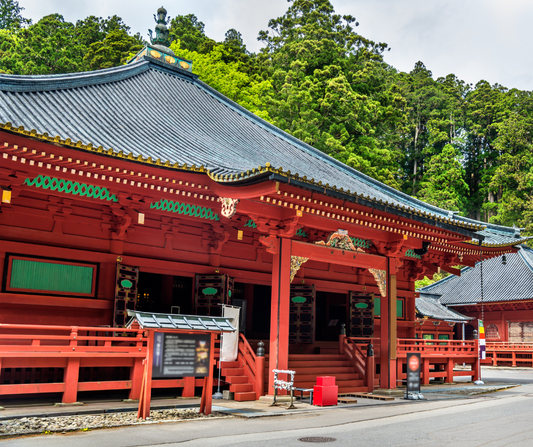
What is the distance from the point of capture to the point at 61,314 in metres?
12.9

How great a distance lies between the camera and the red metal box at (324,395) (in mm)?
12877

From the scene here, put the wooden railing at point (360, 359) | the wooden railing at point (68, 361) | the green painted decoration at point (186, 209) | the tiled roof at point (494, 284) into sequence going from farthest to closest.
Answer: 1. the tiled roof at point (494, 284)
2. the wooden railing at point (360, 359)
3. the green painted decoration at point (186, 209)
4. the wooden railing at point (68, 361)

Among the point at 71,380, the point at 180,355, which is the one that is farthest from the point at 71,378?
the point at 180,355

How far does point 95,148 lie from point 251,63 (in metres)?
40.2

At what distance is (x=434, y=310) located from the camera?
3709cm

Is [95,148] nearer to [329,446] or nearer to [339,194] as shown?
[339,194]

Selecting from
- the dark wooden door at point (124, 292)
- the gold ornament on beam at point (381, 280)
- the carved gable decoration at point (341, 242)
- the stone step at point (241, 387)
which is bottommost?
the stone step at point (241, 387)

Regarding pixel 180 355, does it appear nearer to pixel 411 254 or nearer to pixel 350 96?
pixel 411 254

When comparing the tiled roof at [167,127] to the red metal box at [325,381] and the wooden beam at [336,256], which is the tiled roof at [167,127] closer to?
the wooden beam at [336,256]

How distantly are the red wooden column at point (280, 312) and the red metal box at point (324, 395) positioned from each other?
3.31 ft

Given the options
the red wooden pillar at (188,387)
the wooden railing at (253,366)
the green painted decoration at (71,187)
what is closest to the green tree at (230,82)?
the green painted decoration at (71,187)

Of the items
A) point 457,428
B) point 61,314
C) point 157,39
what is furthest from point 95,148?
point 157,39

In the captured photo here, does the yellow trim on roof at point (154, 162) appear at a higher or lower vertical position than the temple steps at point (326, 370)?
higher

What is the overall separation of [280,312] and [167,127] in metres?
7.01
